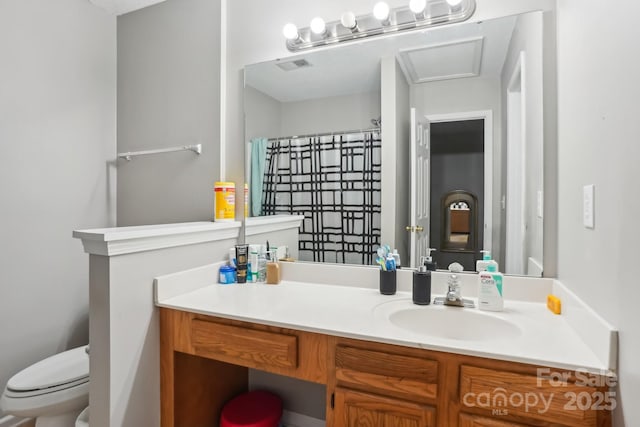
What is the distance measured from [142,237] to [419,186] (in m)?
1.16

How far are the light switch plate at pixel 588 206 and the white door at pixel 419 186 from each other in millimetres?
587

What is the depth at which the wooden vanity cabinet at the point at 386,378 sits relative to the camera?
2.83ft

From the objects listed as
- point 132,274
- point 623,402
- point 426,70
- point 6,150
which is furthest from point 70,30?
point 623,402

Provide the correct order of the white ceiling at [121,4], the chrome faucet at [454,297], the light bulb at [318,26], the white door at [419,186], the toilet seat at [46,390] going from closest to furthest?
the chrome faucet at [454,297] < the toilet seat at [46,390] < the white door at [419,186] < the light bulb at [318,26] < the white ceiling at [121,4]

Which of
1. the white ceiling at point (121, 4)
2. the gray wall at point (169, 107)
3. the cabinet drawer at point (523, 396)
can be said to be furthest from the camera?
the white ceiling at point (121, 4)

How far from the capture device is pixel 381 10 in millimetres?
1459

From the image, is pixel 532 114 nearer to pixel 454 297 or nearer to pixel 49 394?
pixel 454 297

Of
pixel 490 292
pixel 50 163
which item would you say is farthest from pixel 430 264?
pixel 50 163

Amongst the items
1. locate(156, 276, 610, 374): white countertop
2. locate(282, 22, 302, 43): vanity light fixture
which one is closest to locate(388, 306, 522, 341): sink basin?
locate(156, 276, 610, 374): white countertop

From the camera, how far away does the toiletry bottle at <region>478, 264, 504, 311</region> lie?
1212mm

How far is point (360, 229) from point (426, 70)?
76 centimetres

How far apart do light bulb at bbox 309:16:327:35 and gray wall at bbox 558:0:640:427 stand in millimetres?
951

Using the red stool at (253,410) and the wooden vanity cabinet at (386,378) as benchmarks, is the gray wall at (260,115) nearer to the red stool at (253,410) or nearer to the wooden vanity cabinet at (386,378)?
the wooden vanity cabinet at (386,378)

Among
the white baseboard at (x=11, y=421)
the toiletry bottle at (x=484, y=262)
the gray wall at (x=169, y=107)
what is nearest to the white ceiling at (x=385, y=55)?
the gray wall at (x=169, y=107)
